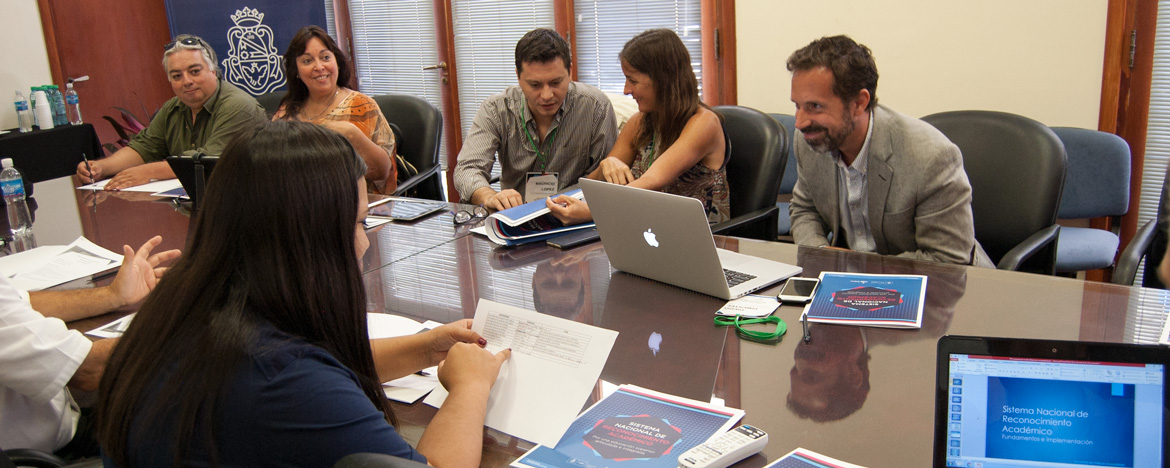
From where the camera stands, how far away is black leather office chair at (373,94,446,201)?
361 centimetres

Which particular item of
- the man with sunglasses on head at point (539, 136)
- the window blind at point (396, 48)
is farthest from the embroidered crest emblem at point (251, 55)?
the man with sunglasses on head at point (539, 136)

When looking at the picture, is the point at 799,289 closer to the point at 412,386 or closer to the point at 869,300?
the point at 869,300

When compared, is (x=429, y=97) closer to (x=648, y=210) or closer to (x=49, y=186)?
(x=49, y=186)

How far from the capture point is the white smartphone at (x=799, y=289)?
1737 mm

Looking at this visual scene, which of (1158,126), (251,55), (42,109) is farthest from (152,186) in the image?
(1158,126)

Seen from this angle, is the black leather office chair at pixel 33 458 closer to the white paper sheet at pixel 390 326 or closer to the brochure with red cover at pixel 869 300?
the white paper sheet at pixel 390 326

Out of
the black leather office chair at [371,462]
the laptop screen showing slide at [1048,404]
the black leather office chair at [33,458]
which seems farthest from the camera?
the black leather office chair at [33,458]

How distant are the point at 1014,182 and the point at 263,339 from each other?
2.09 metres

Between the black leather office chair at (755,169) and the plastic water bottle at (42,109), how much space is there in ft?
12.7

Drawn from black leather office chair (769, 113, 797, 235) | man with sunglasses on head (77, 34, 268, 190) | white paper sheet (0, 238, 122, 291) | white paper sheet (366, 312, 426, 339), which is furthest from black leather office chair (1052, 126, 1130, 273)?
man with sunglasses on head (77, 34, 268, 190)

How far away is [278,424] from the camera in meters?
1.02

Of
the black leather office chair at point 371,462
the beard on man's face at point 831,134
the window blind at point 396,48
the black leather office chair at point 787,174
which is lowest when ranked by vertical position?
the black leather office chair at point 787,174

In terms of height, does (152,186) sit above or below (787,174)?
above

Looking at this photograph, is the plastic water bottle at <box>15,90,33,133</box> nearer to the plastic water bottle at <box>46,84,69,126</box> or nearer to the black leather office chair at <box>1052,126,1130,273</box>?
the plastic water bottle at <box>46,84,69,126</box>
